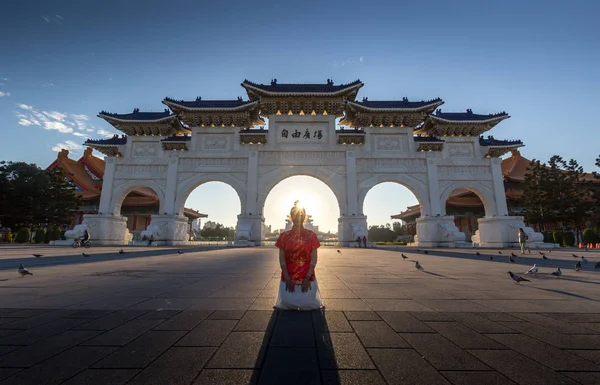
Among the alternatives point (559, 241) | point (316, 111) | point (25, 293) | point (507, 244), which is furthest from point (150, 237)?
point (559, 241)

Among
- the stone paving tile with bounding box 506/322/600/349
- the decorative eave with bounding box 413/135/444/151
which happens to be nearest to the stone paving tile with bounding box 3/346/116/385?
the stone paving tile with bounding box 506/322/600/349

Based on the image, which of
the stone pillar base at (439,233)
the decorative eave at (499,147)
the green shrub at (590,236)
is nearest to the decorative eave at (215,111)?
the stone pillar base at (439,233)

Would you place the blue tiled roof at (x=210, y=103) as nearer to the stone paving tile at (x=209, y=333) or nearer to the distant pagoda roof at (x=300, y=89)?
the distant pagoda roof at (x=300, y=89)

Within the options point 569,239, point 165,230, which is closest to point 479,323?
point 165,230

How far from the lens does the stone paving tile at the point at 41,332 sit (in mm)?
1874

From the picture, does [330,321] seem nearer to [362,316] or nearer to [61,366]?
[362,316]

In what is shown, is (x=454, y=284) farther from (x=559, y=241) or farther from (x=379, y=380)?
(x=559, y=241)

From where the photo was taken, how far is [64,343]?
1.84 meters

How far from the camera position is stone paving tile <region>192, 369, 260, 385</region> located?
135cm

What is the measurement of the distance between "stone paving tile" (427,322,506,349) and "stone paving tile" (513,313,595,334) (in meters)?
0.73

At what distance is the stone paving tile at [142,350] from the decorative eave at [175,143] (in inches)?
786

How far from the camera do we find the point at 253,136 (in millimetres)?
19484

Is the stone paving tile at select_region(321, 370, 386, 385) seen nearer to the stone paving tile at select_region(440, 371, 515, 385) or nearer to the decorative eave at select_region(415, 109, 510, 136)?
the stone paving tile at select_region(440, 371, 515, 385)

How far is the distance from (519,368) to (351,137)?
1879 cm
